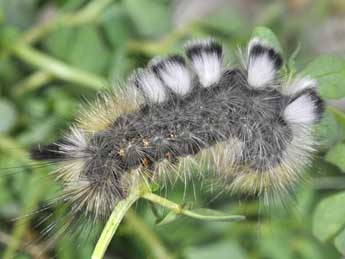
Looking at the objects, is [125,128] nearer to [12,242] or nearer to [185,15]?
[12,242]

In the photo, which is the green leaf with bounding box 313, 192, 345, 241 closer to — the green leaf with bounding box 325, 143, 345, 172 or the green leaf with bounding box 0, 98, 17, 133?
the green leaf with bounding box 325, 143, 345, 172

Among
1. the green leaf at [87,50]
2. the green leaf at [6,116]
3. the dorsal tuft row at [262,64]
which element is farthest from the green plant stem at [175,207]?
the green leaf at [87,50]

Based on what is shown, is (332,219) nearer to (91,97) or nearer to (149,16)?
(91,97)

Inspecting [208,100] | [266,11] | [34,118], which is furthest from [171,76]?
[266,11]

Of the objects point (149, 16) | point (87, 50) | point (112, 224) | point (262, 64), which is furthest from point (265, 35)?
point (87, 50)

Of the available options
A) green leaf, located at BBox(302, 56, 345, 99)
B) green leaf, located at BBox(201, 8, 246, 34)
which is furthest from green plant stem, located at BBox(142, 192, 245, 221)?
green leaf, located at BBox(201, 8, 246, 34)

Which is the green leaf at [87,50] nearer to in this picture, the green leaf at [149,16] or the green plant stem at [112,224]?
the green leaf at [149,16]
